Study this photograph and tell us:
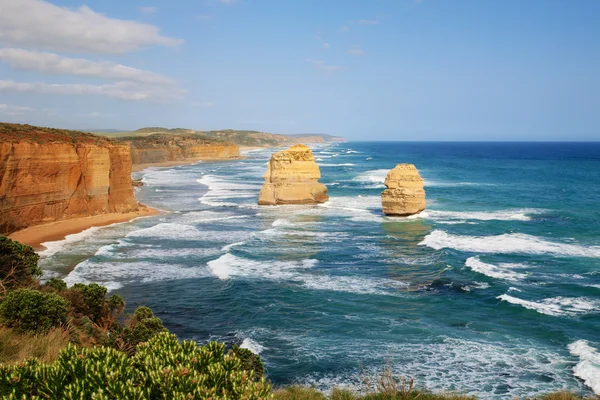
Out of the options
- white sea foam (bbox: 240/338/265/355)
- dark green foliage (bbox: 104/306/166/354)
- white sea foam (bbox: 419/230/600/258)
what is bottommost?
white sea foam (bbox: 240/338/265/355)

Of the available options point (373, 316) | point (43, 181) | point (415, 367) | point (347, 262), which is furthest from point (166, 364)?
point (43, 181)

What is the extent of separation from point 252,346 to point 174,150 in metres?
111

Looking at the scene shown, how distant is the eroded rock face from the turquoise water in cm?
362

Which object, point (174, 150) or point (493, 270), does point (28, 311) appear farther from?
point (174, 150)

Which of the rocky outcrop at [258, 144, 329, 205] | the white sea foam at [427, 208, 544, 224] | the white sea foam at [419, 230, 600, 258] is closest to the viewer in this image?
the white sea foam at [419, 230, 600, 258]

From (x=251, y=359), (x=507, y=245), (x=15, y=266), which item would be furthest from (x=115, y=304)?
(x=507, y=245)

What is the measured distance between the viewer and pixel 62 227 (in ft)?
116

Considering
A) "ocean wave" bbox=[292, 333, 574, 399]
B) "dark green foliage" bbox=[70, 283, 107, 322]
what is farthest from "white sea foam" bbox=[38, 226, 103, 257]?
"ocean wave" bbox=[292, 333, 574, 399]

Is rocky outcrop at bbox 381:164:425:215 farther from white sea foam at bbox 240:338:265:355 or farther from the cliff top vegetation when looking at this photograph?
white sea foam at bbox 240:338:265:355

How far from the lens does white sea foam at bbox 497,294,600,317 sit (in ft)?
66.4

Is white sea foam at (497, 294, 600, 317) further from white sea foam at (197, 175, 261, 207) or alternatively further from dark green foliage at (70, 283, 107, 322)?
white sea foam at (197, 175, 261, 207)

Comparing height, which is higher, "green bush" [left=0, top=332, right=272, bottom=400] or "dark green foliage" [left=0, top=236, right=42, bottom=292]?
"green bush" [left=0, top=332, right=272, bottom=400]

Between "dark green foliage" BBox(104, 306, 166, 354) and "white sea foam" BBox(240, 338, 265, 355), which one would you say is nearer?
"dark green foliage" BBox(104, 306, 166, 354)

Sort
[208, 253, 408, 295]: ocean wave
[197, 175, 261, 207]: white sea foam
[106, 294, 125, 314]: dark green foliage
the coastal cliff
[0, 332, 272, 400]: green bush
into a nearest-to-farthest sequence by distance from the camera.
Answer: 1. [0, 332, 272, 400]: green bush
2. [106, 294, 125, 314]: dark green foliage
3. [208, 253, 408, 295]: ocean wave
4. the coastal cliff
5. [197, 175, 261, 207]: white sea foam
